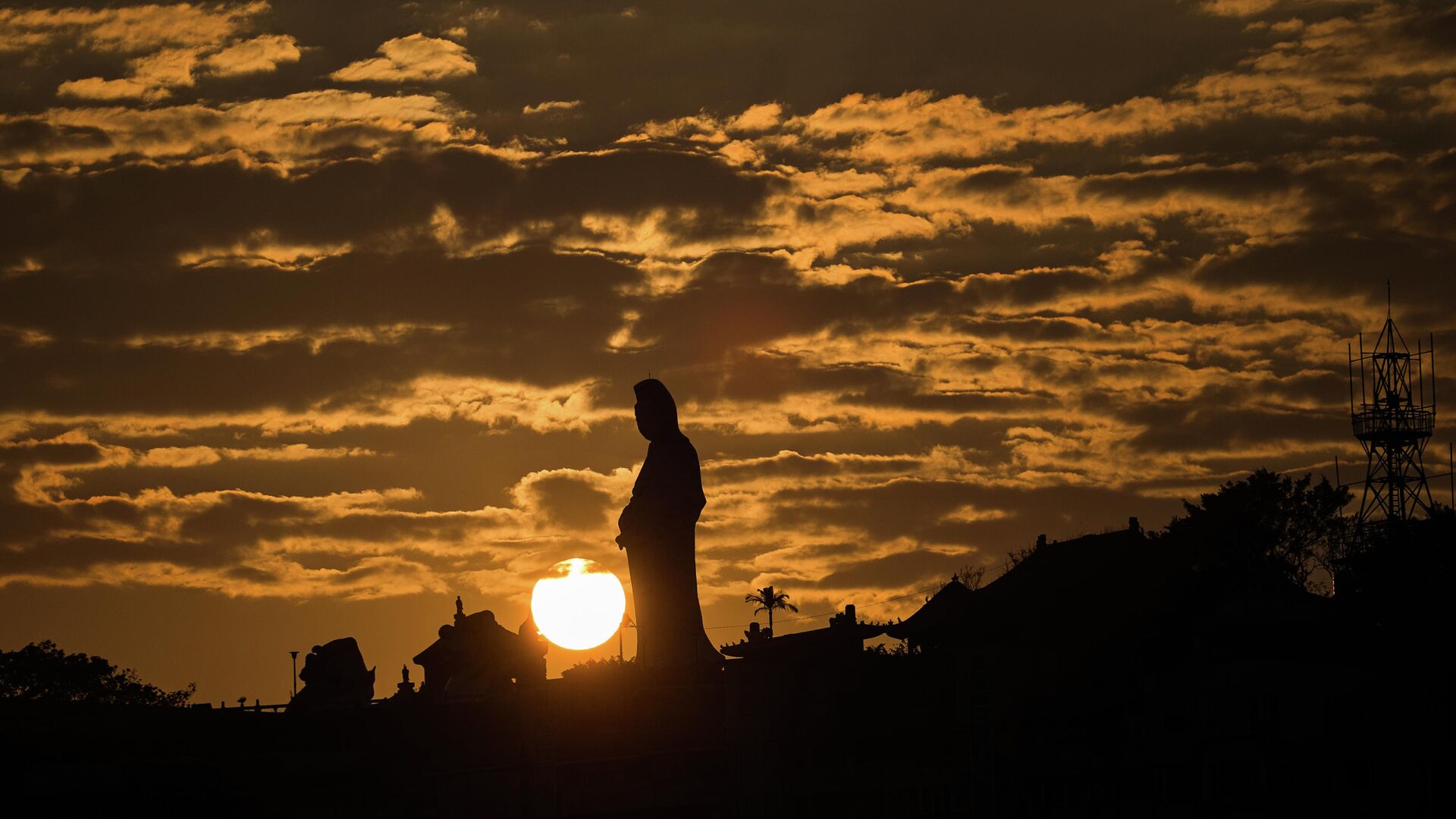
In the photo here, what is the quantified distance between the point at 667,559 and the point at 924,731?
10123 millimetres

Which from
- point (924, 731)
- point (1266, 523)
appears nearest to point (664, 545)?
point (924, 731)

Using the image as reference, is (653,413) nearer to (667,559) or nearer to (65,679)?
(667,559)

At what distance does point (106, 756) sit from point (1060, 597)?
37.6m

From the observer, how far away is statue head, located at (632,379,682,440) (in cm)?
6397

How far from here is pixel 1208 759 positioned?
62.0m

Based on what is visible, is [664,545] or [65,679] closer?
[664,545]

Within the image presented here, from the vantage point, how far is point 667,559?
2438 inches

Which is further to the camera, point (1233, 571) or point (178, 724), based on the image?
point (1233, 571)

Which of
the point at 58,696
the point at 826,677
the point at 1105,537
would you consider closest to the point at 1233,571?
the point at 1105,537

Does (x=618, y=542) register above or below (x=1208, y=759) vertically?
above

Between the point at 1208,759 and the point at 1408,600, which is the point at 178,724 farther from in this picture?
the point at 1408,600

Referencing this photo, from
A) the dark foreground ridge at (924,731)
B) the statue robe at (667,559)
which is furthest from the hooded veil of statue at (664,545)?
the dark foreground ridge at (924,731)

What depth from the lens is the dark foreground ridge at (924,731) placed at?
167 feet

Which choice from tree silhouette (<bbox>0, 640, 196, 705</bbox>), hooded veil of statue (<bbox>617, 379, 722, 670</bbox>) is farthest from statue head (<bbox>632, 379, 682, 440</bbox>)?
tree silhouette (<bbox>0, 640, 196, 705</bbox>)
